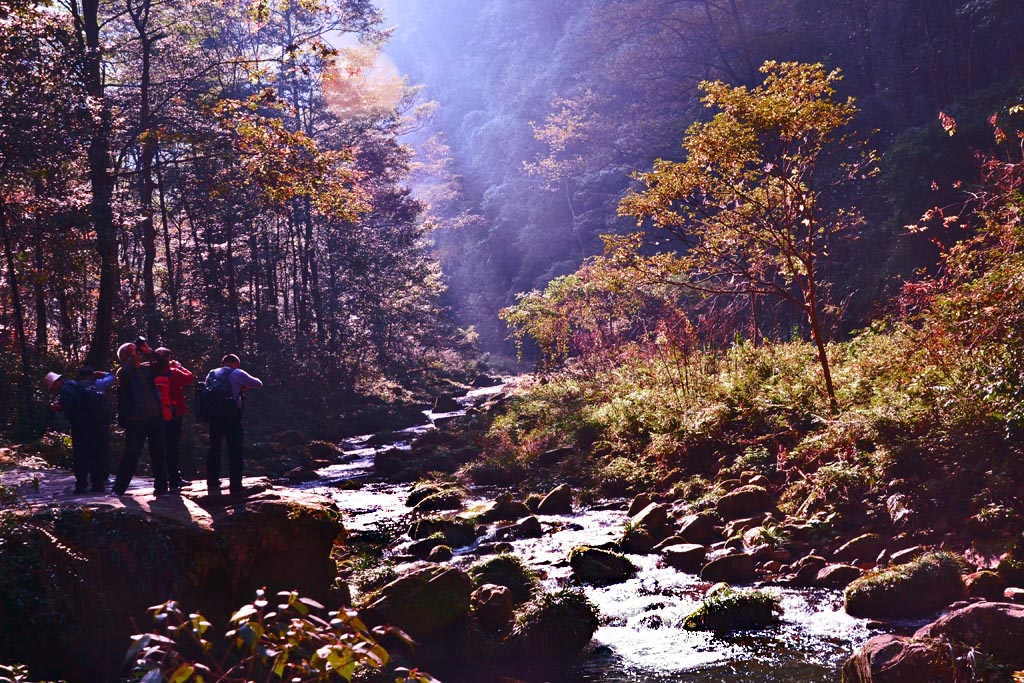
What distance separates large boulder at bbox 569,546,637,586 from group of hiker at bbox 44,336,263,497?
4279mm

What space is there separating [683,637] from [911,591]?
91.7 inches

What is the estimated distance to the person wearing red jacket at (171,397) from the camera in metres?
9.18

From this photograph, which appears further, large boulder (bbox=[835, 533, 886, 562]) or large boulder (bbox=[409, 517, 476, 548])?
large boulder (bbox=[409, 517, 476, 548])

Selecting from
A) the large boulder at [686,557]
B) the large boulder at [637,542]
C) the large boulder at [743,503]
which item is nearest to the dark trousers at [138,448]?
the large boulder at [637,542]

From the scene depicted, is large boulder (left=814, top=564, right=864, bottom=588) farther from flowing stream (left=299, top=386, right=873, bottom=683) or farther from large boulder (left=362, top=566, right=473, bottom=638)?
large boulder (left=362, top=566, right=473, bottom=638)

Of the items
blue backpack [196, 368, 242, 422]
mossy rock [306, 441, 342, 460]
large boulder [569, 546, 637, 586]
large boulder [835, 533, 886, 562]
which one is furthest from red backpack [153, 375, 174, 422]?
mossy rock [306, 441, 342, 460]

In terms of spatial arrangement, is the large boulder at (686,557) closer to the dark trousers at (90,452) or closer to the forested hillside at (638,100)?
the dark trousers at (90,452)

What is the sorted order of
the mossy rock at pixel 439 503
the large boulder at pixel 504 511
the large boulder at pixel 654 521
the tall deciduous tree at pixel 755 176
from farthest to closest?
the mossy rock at pixel 439 503
the large boulder at pixel 504 511
the tall deciduous tree at pixel 755 176
the large boulder at pixel 654 521

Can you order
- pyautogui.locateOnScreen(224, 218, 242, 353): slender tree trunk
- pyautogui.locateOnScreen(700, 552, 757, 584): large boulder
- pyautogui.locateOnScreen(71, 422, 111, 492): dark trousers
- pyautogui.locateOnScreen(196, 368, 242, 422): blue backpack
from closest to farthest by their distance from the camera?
1. pyautogui.locateOnScreen(71, 422, 111, 492): dark trousers
2. pyautogui.locateOnScreen(196, 368, 242, 422): blue backpack
3. pyautogui.locateOnScreen(700, 552, 757, 584): large boulder
4. pyautogui.locateOnScreen(224, 218, 242, 353): slender tree trunk

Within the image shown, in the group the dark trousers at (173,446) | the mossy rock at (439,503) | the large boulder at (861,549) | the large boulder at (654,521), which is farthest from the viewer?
the mossy rock at (439,503)

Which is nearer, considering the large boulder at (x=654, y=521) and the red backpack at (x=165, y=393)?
the red backpack at (x=165, y=393)

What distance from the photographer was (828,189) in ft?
94.0

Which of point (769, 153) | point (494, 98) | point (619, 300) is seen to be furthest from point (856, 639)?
point (494, 98)

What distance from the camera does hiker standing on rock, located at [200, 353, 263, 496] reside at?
9.34 meters
